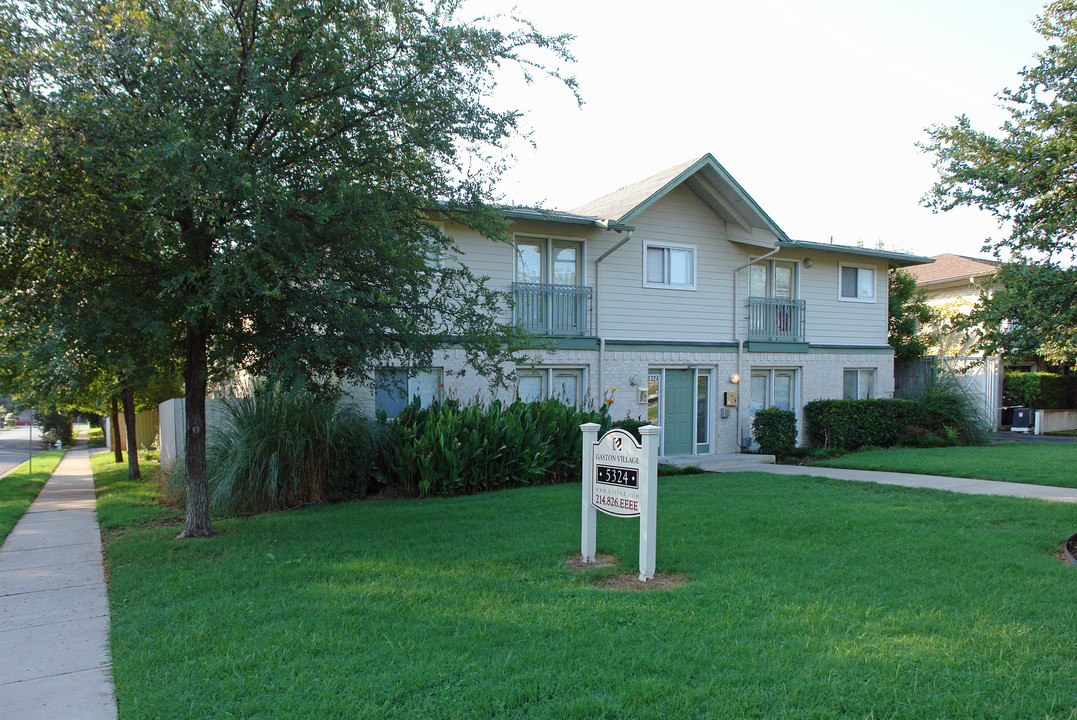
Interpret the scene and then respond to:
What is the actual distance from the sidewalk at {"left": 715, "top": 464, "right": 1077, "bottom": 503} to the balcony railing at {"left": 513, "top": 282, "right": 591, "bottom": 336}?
414 cm

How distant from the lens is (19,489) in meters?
14.6

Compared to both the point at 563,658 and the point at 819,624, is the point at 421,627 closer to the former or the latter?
the point at 563,658

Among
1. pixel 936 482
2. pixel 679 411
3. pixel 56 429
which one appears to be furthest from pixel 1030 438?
pixel 56 429

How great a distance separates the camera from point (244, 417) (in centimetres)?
1012

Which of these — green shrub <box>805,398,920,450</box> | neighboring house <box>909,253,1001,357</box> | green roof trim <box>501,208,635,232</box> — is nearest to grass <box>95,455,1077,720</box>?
green roof trim <box>501,208,635,232</box>

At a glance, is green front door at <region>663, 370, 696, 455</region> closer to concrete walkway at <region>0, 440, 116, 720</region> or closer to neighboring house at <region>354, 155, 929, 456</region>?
neighboring house at <region>354, 155, 929, 456</region>

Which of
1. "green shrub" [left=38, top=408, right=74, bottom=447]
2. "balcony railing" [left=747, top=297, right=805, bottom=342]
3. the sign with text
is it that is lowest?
"green shrub" [left=38, top=408, right=74, bottom=447]

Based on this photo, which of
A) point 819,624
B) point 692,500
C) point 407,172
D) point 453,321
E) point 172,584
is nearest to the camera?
point 819,624

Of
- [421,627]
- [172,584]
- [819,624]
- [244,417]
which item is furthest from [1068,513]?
[244,417]

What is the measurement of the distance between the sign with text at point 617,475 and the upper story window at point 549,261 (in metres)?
8.65

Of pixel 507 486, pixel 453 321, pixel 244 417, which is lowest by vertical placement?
pixel 507 486

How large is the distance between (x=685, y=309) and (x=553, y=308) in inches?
135

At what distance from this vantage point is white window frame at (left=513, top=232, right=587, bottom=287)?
14.8 m

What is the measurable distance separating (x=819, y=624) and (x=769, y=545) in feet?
7.24
